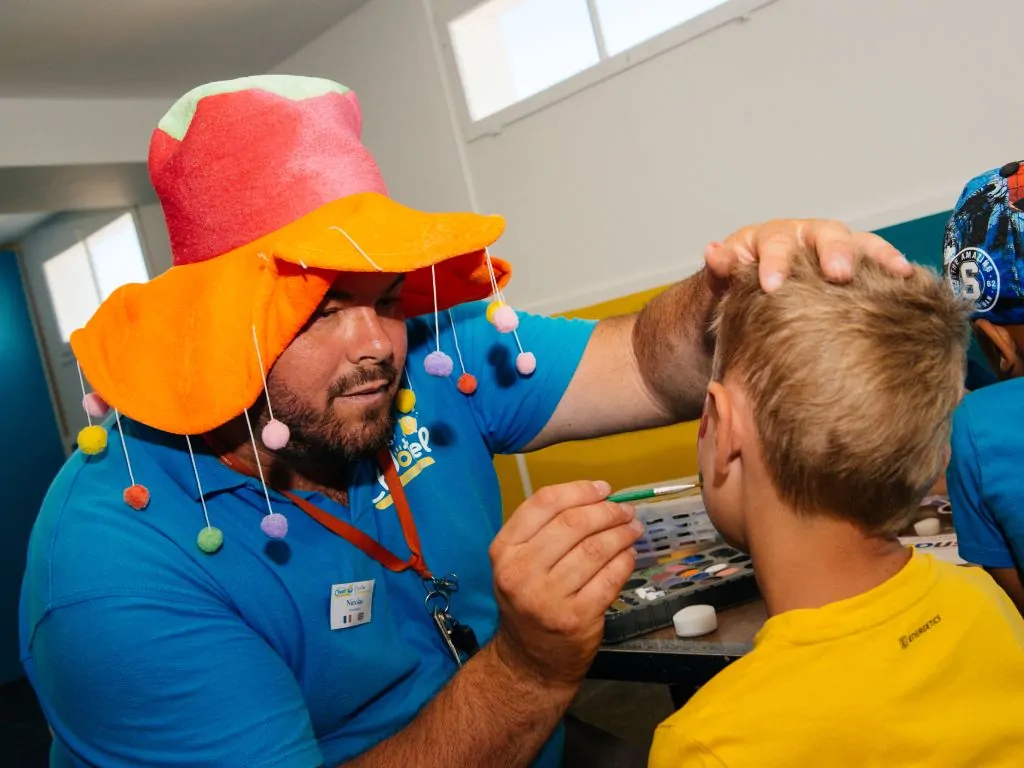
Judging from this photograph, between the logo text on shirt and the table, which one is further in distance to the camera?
the table

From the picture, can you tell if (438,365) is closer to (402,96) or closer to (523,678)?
(523,678)

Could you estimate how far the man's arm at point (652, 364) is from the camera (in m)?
1.26

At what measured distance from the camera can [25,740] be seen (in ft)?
14.1

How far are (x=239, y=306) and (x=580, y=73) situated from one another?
229 cm

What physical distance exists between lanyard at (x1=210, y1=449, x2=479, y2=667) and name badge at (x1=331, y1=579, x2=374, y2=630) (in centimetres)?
6

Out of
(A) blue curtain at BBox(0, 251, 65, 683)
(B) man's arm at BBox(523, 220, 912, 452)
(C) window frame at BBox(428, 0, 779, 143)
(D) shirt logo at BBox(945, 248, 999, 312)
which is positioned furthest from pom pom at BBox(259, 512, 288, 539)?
(A) blue curtain at BBox(0, 251, 65, 683)

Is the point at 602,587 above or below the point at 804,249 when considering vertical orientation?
below

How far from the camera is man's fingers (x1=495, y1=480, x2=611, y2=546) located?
3.32 ft

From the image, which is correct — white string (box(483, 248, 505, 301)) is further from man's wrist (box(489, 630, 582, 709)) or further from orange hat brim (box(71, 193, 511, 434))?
man's wrist (box(489, 630, 582, 709))

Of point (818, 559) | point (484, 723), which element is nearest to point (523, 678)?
point (484, 723)

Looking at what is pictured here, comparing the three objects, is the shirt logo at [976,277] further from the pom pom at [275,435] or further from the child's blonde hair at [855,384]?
the pom pom at [275,435]

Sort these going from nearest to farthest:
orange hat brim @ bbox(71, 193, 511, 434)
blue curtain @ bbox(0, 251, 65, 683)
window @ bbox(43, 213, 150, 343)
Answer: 1. orange hat brim @ bbox(71, 193, 511, 434)
2. window @ bbox(43, 213, 150, 343)
3. blue curtain @ bbox(0, 251, 65, 683)

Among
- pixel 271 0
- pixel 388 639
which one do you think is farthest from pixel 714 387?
pixel 271 0

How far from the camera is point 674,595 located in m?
1.27
